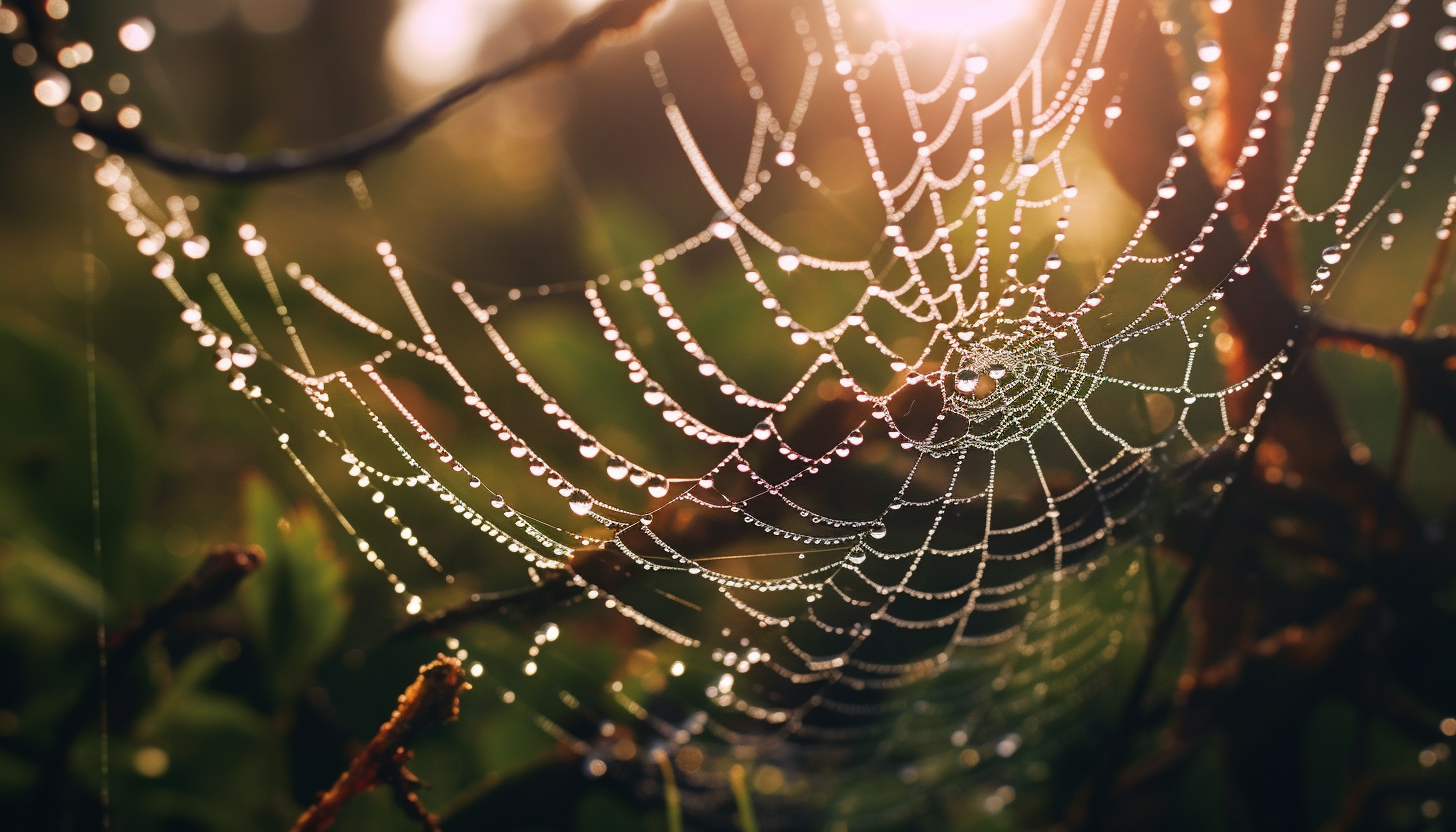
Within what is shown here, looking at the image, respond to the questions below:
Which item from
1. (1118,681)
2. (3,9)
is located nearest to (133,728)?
(3,9)

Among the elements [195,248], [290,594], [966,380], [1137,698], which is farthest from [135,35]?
[1137,698]

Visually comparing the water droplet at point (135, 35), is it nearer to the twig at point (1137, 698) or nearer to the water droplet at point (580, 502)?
the water droplet at point (580, 502)

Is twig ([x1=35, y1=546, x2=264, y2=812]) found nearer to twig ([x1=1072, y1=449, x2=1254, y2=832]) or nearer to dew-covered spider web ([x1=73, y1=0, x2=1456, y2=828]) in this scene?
dew-covered spider web ([x1=73, y1=0, x2=1456, y2=828])

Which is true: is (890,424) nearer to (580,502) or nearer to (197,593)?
(580,502)

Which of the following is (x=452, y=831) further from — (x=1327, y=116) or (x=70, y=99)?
(x=1327, y=116)

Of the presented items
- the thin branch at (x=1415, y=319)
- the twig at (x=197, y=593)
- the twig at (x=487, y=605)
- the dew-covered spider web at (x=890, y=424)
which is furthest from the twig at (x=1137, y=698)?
the twig at (x=197, y=593)

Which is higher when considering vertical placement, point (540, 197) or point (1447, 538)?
point (540, 197)
